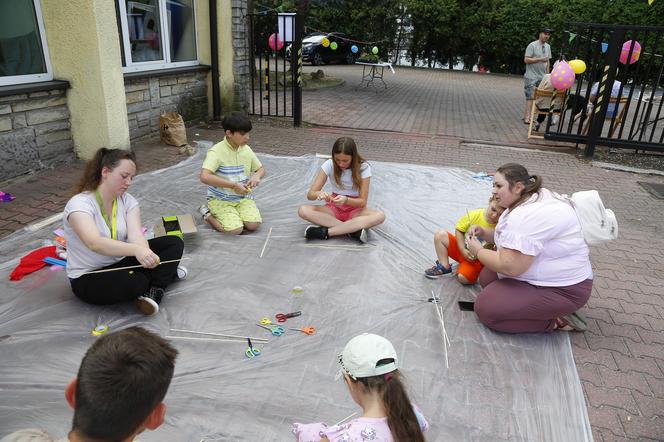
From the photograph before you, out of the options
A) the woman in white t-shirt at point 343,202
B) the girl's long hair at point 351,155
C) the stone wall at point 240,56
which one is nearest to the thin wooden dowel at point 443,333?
the woman in white t-shirt at point 343,202

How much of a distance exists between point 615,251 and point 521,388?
249 cm

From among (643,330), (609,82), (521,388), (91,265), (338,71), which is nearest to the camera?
(521,388)

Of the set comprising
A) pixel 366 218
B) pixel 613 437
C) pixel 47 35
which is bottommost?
pixel 613 437

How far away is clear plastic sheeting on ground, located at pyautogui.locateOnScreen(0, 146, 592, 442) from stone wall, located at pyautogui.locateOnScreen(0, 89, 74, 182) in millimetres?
1557

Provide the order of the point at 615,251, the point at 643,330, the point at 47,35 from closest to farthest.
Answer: the point at 643,330, the point at 615,251, the point at 47,35

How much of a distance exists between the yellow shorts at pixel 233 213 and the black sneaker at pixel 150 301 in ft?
3.77

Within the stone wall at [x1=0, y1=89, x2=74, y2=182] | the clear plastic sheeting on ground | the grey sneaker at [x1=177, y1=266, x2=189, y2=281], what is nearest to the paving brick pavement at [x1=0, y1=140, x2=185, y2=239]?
the stone wall at [x1=0, y1=89, x2=74, y2=182]

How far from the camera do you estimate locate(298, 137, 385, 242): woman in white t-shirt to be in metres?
4.05

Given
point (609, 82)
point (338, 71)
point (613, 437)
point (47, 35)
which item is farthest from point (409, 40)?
point (613, 437)

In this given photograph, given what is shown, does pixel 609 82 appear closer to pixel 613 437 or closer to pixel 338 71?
pixel 613 437

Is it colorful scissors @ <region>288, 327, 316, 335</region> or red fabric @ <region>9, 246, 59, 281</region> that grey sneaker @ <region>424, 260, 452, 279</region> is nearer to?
colorful scissors @ <region>288, 327, 316, 335</region>

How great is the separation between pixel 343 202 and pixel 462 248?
110 centimetres

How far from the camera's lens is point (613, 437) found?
2.25m

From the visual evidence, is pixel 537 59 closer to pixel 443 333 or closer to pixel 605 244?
pixel 605 244
